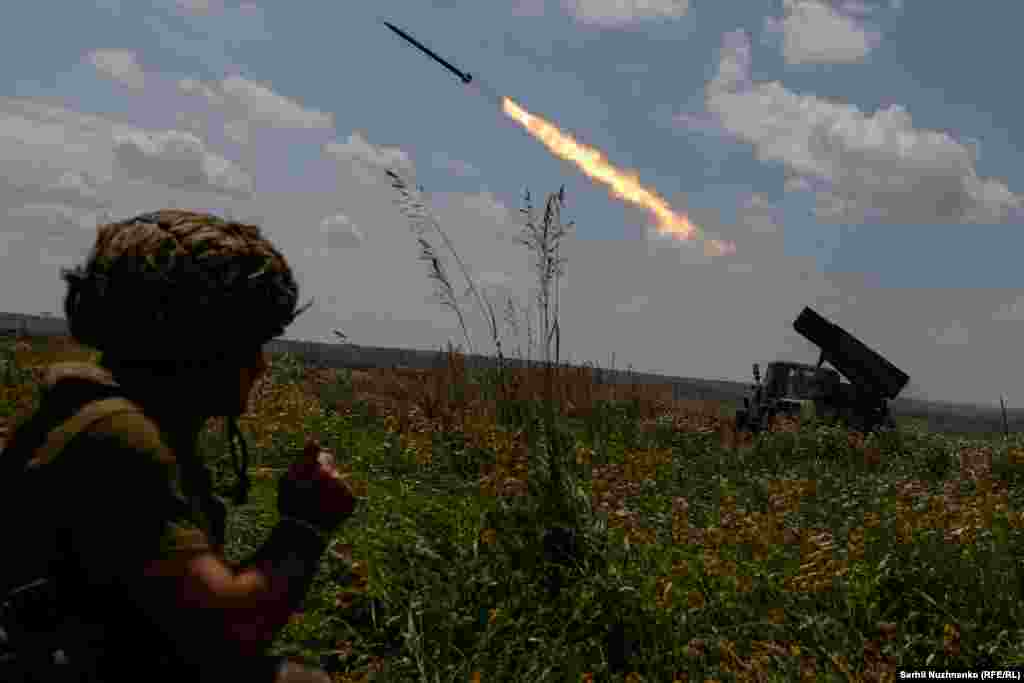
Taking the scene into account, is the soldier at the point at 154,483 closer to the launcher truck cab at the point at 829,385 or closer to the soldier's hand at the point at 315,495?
the soldier's hand at the point at 315,495

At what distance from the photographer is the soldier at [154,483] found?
1638 millimetres

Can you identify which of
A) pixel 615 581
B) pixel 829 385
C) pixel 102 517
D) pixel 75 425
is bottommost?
pixel 615 581

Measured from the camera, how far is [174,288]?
5.88 ft

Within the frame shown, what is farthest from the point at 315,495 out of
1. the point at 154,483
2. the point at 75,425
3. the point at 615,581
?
the point at 615,581

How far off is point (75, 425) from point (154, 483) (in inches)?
7.1

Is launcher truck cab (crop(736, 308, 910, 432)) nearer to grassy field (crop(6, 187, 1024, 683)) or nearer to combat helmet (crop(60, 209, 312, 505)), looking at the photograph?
grassy field (crop(6, 187, 1024, 683))

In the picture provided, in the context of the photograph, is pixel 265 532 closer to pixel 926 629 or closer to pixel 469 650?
pixel 469 650

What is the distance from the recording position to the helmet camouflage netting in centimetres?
180

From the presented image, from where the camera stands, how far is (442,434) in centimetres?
779

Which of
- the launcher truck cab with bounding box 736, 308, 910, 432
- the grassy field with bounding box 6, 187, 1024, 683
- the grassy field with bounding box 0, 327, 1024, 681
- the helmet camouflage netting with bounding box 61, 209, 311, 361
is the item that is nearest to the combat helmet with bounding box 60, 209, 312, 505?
the helmet camouflage netting with bounding box 61, 209, 311, 361

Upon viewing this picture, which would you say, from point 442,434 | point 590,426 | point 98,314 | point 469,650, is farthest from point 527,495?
point 590,426

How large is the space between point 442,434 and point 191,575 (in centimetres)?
617

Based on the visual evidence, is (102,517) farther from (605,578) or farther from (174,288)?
(605,578)

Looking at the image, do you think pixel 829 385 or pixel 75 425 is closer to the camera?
pixel 75 425
